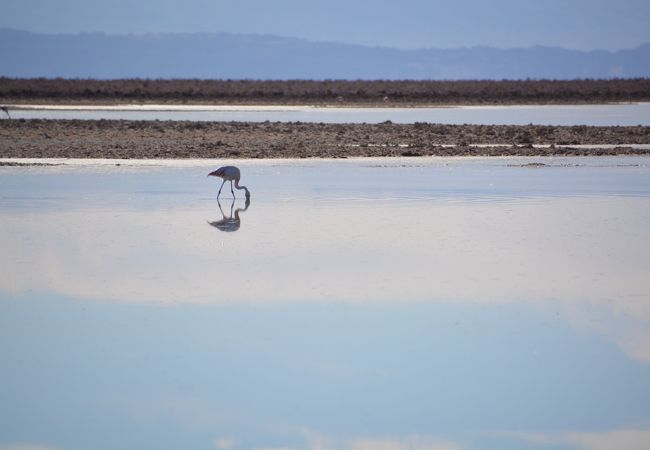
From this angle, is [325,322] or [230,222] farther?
[230,222]

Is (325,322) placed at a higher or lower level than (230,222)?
lower

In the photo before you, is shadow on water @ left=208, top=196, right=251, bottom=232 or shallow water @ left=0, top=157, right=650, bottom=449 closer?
shallow water @ left=0, top=157, right=650, bottom=449

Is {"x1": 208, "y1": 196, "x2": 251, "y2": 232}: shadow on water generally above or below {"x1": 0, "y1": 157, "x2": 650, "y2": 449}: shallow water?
above

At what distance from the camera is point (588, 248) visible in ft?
36.0

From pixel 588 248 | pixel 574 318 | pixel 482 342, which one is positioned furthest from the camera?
pixel 588 248

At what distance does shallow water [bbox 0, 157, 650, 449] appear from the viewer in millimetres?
5926

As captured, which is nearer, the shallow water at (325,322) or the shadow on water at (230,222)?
the shallow water at (325,322)

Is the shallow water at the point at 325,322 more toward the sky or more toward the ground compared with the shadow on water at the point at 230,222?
more toward the ground

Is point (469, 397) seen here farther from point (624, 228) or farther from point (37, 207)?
point (37, 207)

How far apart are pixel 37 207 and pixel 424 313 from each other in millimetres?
6786

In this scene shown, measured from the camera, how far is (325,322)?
7.96 metres

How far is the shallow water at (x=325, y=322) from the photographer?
5926 mm

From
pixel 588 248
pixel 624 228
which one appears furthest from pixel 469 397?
pixel 624 228

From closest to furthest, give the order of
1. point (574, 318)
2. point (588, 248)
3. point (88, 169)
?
1. point (574, 318)
2. point (588, 248)
3. point (88, 169)
